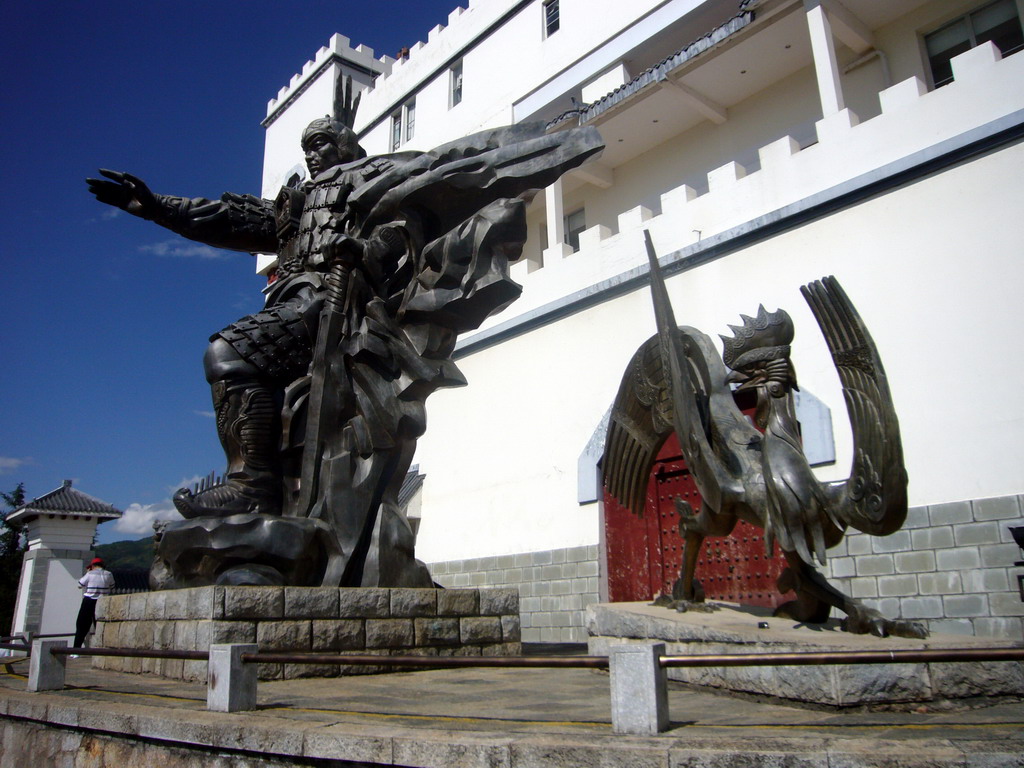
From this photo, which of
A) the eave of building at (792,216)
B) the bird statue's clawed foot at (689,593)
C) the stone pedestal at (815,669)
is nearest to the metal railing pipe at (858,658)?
the stone pedestal at (815,669)

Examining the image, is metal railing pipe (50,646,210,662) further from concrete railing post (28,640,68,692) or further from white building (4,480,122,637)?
white building (4,480,122,637)

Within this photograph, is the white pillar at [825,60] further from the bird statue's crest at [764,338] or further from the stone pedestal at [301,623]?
the stone pedestal at [301,623]

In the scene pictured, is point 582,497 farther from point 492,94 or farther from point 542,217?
point 492,94

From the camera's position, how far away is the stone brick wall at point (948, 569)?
7656 mm

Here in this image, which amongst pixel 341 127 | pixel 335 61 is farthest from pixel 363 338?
pixel 335 61

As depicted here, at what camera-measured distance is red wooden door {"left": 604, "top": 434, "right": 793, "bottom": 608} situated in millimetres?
9984

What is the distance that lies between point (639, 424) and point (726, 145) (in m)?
9.00

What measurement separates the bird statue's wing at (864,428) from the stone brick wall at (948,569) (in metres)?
4.19

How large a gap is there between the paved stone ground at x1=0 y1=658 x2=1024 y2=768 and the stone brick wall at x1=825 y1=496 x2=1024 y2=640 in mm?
4450

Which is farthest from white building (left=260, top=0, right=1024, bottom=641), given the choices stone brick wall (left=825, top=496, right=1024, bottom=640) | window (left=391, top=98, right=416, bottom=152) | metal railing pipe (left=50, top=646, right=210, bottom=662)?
metal railing pipe (left=50, top=646, right=210, bottom=662)

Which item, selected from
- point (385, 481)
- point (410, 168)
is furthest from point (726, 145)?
point (385, 481)

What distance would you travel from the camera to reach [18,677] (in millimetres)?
5324

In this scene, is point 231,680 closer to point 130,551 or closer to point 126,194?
point 126,194

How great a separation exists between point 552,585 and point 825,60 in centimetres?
864
